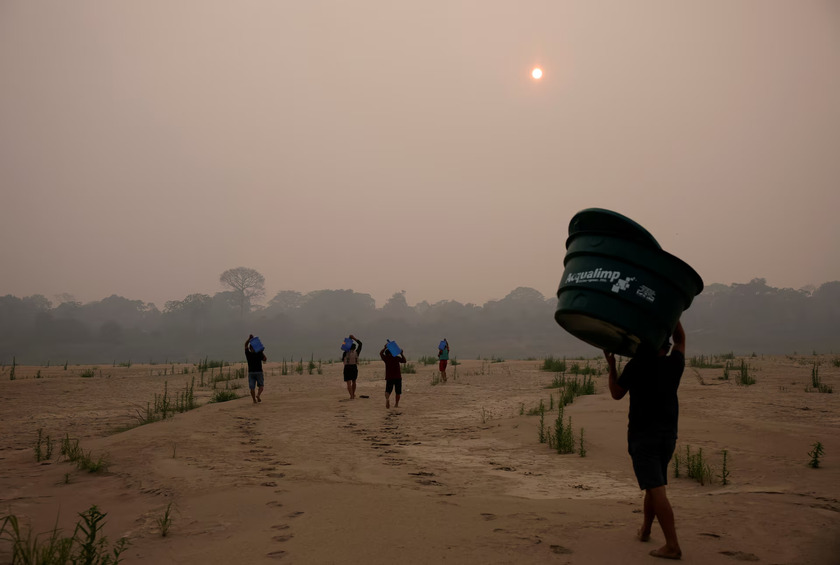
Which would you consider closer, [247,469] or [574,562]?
[574,562]

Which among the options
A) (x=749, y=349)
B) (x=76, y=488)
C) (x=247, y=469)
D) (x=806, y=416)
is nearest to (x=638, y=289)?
(x=247, y=469)

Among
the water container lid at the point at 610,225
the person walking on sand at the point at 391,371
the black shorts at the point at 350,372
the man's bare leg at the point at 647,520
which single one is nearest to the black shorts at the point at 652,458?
the man's bare leg at the point at 647,520

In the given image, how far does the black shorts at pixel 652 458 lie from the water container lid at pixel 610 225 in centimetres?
149

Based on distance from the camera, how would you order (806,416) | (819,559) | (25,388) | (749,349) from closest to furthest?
(819,559) < (806,416) < (25,388) < (749,349)

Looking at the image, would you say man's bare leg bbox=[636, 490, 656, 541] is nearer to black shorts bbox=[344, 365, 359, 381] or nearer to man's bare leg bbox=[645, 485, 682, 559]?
man's bare leg bbox=[645, 485, 682, 559]

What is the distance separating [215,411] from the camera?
13.0 meters

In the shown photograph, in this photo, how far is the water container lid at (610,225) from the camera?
13.0ft

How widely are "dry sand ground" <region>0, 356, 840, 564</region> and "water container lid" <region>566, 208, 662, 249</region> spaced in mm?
2360

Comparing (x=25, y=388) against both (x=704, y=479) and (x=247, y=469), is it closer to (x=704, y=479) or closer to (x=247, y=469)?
(x=247, y=469)

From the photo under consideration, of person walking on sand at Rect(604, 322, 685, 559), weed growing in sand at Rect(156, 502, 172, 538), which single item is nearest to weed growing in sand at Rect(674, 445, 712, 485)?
person walking on sand at Rect(604, 322, 685, 559)

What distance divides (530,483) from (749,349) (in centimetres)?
10223

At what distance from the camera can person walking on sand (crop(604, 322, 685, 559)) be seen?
13.2 feet

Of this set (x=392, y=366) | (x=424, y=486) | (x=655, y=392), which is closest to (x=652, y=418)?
(x=655, y=392)

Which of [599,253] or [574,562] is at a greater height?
[599,253]
